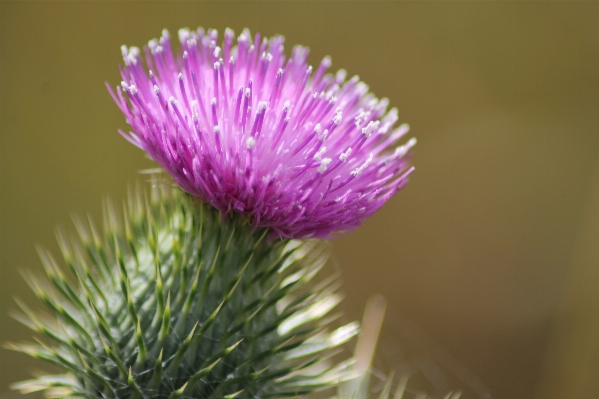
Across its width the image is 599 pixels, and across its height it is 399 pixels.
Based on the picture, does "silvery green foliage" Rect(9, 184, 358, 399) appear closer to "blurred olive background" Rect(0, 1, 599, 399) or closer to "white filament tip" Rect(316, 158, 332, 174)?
"white filament tip" Rect(316, 158, 332, 174)

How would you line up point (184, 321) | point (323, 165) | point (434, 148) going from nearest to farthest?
1. point (323, 165)
2. point (184, 321)
3. point (434, 148)

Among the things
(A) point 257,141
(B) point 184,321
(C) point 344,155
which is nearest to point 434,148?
(C) point 344,155

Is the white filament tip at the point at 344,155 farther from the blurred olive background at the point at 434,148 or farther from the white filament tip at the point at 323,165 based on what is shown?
the blurred olive background at the point at 434,148

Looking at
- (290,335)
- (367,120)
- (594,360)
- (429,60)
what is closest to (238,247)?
(290,335)

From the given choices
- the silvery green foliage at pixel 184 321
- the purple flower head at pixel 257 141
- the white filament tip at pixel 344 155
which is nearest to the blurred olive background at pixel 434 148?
the silvery green foliage at pixel 184 321

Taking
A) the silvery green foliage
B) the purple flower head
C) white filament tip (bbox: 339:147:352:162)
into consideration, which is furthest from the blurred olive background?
white filament tip (bbox: 339:147:352:162)

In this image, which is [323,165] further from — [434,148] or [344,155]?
[434,148]

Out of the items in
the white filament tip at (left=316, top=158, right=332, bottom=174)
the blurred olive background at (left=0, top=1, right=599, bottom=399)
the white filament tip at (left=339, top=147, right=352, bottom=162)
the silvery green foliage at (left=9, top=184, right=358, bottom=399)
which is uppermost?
the blurred olive background at (left=0, top=1, right=599, bottom=399)
